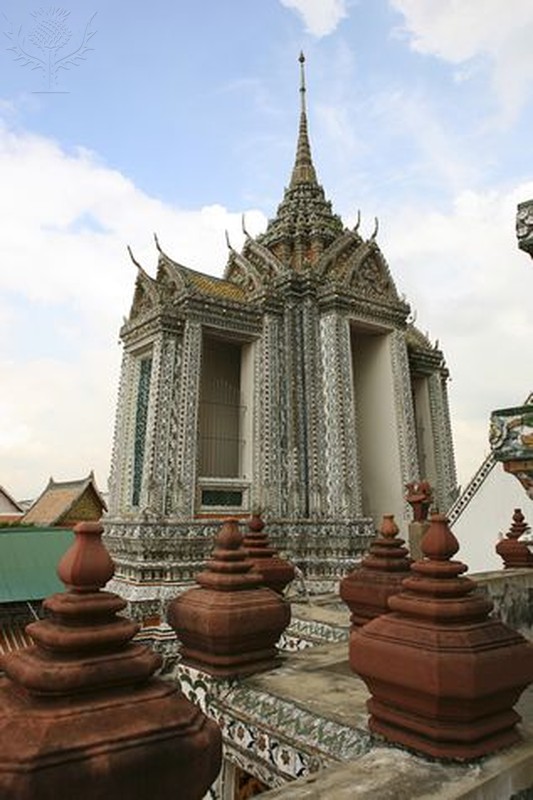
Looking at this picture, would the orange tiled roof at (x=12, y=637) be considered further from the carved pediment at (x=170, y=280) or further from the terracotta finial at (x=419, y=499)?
the terracotta finial at (x=419, y=499)

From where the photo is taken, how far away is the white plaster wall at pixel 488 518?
11977mm

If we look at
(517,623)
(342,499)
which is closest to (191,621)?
(517,623)

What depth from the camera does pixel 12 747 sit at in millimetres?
1530

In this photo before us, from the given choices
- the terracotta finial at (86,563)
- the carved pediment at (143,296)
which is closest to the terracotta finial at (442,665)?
the terracotta finial at (86,563)

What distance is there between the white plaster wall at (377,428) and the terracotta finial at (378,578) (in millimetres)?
8236

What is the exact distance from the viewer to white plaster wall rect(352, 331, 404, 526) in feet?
41.0

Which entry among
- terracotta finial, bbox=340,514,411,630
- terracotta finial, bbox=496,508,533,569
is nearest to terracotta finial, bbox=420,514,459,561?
terracotta finial, bbox=340,514,411,630

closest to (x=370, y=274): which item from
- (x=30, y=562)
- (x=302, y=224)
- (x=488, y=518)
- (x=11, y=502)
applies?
(x=302, y=224)

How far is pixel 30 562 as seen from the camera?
13.1 meters

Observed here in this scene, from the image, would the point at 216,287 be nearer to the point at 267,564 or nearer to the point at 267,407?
the point at 267,407

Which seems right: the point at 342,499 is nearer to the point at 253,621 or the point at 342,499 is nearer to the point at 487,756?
the point at 253,621

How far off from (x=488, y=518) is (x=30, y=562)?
10.8m

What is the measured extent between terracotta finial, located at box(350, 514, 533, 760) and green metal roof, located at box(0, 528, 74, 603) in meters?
10.3

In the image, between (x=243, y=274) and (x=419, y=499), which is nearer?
(x=419, y=499)
